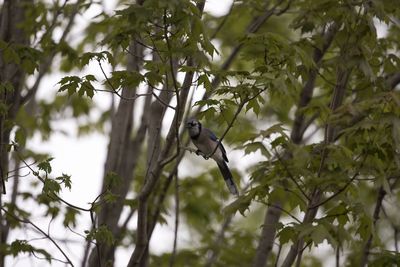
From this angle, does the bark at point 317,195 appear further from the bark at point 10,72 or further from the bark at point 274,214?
the bark at point 10,72

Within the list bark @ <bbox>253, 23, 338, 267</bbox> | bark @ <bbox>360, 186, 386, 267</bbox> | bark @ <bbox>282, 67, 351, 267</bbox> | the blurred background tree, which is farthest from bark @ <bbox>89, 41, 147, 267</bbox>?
bark @ <bbox>360, 186, 386, 267</bbox>

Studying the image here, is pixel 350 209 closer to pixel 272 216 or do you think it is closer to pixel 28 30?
pixel 272 216

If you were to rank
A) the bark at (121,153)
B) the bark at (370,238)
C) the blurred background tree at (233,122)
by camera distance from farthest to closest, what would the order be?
the bark at (121,153), the bark at (370,238), the blurred background tree at (233,122)

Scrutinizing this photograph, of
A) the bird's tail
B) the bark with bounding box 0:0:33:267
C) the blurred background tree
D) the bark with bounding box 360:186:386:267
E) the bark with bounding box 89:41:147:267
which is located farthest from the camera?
the bird's tail

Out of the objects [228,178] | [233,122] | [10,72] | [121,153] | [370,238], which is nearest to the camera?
[233,122]

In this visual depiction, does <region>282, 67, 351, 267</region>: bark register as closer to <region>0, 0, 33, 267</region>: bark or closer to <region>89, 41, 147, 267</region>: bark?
<region>89, 41, 147, 267</region>: bark

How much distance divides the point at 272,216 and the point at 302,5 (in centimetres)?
218

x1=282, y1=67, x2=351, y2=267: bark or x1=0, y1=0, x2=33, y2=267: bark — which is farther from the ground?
x1=0, y1=0, x2=33, y2=267: bark

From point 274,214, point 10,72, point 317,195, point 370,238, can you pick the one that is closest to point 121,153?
point 10,72

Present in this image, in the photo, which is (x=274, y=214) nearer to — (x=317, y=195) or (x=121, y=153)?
(x=317, y=195)

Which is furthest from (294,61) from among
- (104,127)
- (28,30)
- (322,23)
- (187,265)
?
(104,127)

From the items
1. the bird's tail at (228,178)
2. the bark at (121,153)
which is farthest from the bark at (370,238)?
the bark at (121,153)

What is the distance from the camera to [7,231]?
21.1ft

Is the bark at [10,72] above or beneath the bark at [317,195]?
above
